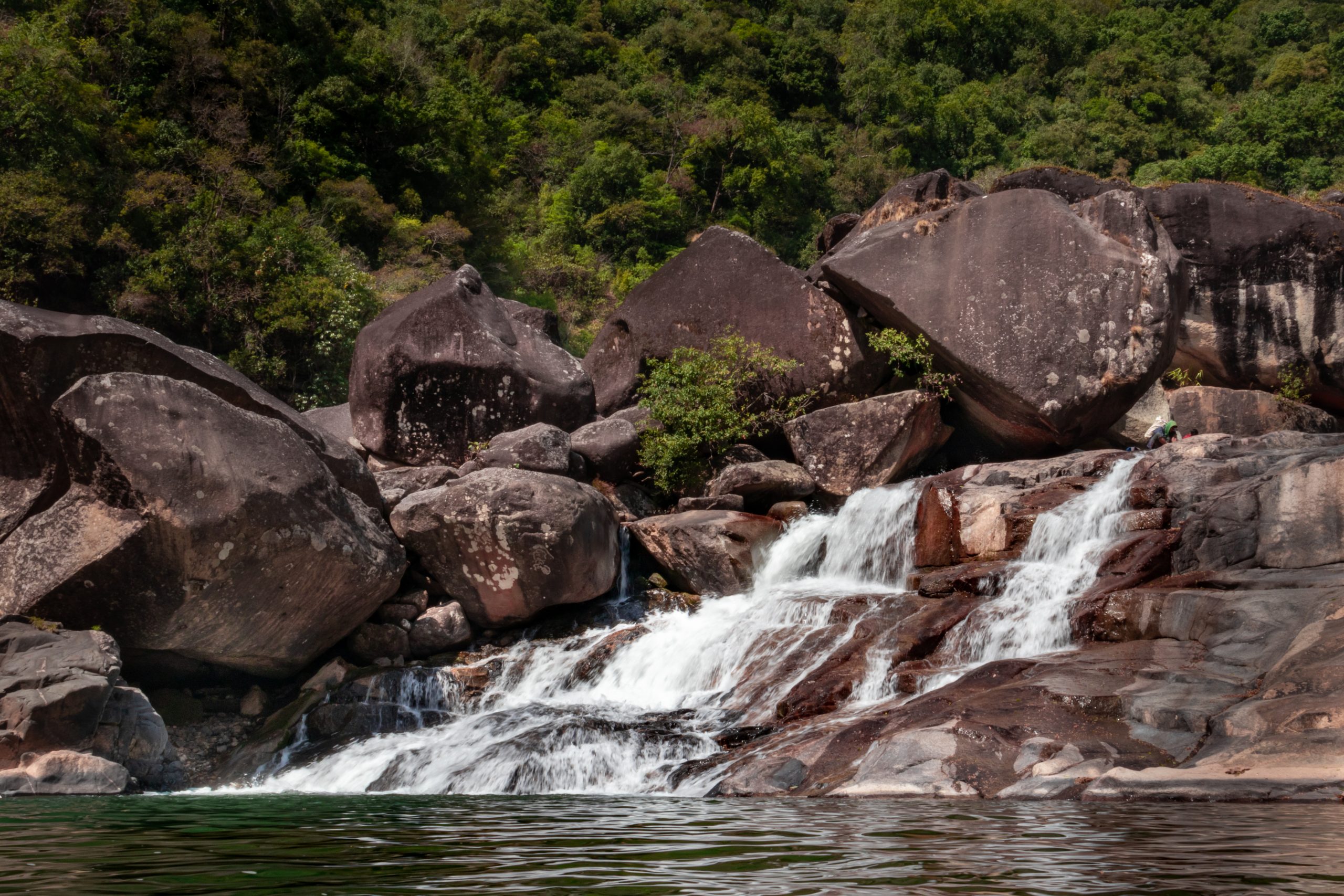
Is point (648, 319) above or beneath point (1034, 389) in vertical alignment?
above

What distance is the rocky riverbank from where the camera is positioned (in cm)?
880

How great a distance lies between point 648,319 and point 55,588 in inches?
437

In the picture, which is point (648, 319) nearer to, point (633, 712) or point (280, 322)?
point (280, 322)

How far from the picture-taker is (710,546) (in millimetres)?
14398

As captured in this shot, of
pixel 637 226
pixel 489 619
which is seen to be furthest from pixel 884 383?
pixel 637 226

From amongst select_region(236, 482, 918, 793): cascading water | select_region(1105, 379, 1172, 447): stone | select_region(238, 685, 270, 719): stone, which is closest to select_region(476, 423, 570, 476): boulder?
select_region(236, 482, 918, 793): cascading water

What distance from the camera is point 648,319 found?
1917 cm

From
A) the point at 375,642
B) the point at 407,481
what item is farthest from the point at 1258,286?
the point at 375,642

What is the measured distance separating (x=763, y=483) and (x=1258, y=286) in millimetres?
10222

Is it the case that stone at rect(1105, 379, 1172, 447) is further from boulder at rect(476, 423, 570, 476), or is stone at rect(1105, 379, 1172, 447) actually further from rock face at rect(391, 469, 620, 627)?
rock face at rect(391, 469, 620, 627)

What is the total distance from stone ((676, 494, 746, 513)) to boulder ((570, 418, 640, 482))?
5.24 ft

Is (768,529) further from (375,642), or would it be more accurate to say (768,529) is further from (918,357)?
(375,642)

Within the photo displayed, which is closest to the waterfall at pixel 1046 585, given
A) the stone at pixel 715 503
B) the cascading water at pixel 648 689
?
the cascading water at pixel 648 689

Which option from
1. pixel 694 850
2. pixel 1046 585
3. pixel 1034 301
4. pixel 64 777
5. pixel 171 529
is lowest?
pixel 64 777
